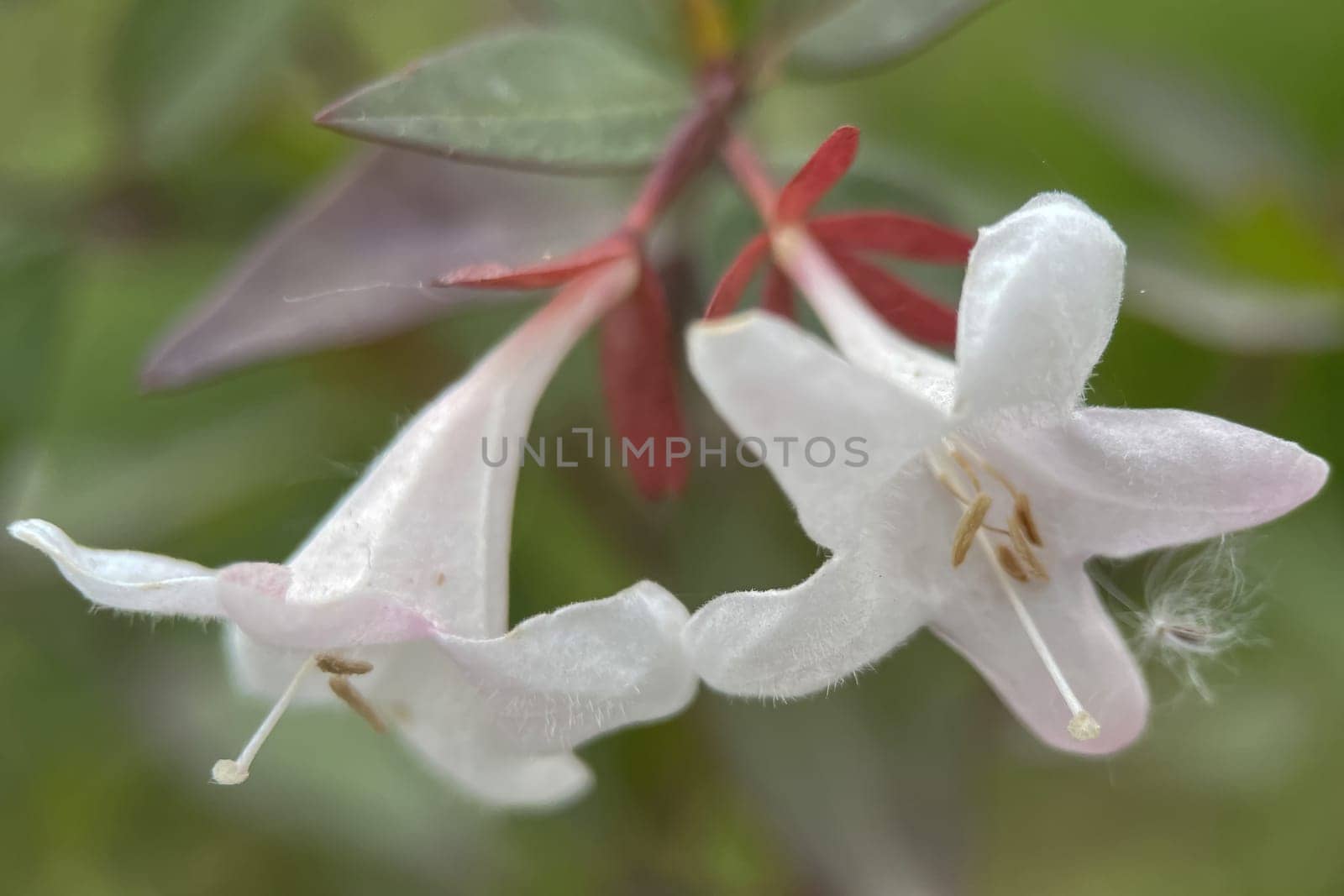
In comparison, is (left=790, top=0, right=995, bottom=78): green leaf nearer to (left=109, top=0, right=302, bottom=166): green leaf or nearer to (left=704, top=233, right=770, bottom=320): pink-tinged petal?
(left=704, top=233, right=770, bottom=320): pink-tinged petal

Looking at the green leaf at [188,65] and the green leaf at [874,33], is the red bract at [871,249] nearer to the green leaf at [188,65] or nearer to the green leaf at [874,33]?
the green leaf at [874,33]

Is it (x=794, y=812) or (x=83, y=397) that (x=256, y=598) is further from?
(x=83, y=397)

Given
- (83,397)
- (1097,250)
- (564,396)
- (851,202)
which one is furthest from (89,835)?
(1097,250)

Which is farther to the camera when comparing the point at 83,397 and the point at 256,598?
the point at 83,397

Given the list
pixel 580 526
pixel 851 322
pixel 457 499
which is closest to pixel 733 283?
pixel 851 322

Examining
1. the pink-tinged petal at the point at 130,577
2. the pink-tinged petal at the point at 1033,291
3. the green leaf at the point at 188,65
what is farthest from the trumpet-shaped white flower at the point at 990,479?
the green leaf at the point at 188,65

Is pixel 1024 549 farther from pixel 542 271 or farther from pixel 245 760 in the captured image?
pixel 245 760
